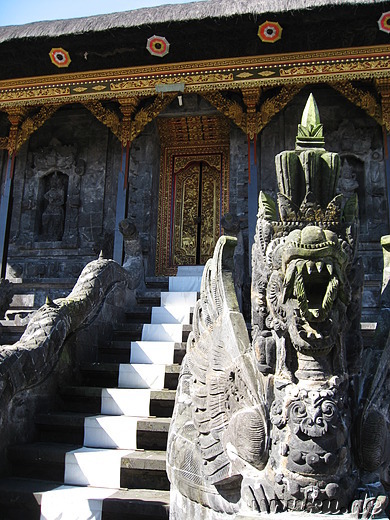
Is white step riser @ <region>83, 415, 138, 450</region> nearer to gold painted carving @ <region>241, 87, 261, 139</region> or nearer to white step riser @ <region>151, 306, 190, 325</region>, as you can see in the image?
white step riser @ <region>151, 306, 190, 325</region>

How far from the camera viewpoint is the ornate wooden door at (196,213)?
10586mm

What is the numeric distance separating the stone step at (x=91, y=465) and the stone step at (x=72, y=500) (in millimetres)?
66

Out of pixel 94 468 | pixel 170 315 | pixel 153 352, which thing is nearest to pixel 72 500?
pixel 94 468

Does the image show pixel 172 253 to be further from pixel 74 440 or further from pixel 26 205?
pixel 74 440

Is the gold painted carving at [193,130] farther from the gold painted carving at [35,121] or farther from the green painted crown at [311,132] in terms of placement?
the green painted crown at [311,132]

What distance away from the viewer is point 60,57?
29.0 feet

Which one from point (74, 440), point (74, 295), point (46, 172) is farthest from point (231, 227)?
point (46, 172)

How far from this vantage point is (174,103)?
10.4m

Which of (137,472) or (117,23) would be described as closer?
(137,472)

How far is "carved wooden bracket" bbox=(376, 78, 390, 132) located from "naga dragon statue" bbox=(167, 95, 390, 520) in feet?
22.6

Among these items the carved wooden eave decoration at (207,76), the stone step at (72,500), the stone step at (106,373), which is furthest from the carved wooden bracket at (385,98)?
the stone step at (72,500)

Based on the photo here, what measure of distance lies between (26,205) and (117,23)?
4334 mm

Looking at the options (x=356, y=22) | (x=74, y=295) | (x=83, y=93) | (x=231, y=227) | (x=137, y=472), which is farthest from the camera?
(x=83, y=93)

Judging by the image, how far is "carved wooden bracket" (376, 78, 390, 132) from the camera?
28.4ft
